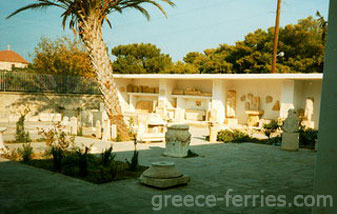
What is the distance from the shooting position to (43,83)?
23.2 m

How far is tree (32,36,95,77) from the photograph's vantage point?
1131 inches

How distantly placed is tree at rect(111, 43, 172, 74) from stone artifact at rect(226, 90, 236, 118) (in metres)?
22.1

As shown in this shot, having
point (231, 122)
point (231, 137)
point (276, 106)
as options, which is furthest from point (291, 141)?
point (231, 122)

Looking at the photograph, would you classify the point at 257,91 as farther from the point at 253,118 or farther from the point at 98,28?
the point at 98,28

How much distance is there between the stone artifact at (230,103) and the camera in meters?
21.5

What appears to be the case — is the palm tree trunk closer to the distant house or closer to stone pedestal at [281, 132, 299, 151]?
stone pedestal at [281, 132, 299, 151]

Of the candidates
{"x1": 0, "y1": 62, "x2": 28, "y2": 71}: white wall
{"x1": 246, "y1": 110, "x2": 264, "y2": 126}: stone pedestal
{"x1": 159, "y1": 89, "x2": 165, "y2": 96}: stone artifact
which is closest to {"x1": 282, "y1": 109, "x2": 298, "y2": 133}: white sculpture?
{"x1": 246, "y1": 110, "x2": 264, "y2": 126}: stone pedestal

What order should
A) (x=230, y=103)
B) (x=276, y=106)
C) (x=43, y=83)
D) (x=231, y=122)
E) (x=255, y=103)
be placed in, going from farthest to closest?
1. (x=43, y=83)
2. (x=230, y=103)
3. (x=255, y=103)
4. (x=231, y=122)
5. (x=276, y=106)

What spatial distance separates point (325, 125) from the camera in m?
3.18

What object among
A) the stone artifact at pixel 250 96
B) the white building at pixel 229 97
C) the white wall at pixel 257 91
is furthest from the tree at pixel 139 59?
the stone artifact at pixel 250 96

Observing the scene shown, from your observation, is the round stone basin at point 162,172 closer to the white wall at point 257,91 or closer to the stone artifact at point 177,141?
the stone artifact at point 177,141

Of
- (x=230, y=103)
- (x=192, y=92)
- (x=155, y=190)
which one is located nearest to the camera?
(x=155, y=190)

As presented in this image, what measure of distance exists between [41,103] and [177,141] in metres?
16.4

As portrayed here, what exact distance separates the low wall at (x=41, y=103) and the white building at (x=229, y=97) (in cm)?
385
